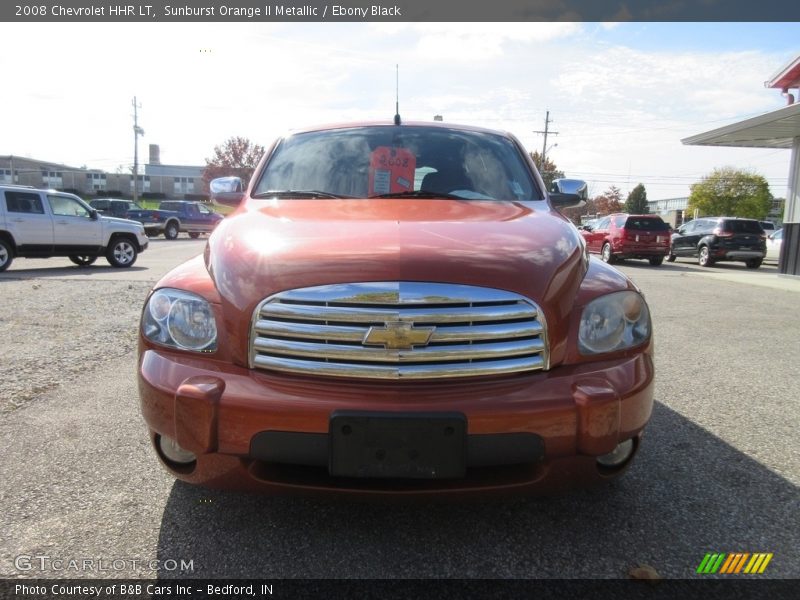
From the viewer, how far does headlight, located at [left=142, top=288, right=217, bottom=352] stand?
203 cm

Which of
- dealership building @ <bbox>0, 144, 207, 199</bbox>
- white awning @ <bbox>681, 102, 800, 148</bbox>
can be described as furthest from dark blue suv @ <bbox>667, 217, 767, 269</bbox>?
dealership building @ <bbox>0, 144, 207, 199</bbox>

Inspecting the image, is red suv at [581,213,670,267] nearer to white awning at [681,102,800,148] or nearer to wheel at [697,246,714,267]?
wheel at [697,246,714,267]

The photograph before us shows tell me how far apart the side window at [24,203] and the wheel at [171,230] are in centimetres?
1592

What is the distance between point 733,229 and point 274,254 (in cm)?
1997

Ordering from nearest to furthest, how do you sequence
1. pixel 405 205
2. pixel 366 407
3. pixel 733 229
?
pixel 366 407 → pixel 405 205 → pixel 733 229

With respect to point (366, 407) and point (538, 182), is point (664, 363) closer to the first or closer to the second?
point (538, 182)

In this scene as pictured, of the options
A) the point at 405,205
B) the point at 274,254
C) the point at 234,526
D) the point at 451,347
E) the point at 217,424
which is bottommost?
the point at 234,526

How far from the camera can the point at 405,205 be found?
8.91 feet

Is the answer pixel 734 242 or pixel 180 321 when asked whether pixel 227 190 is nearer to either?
pixel 180 321

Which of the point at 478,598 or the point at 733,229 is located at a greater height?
the point at 733,229

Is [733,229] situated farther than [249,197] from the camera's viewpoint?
Yes

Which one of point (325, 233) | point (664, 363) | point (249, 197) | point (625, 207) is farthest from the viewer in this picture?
point (625, 207)

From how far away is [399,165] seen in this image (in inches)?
126

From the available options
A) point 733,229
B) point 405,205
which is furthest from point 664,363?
point 733,229
